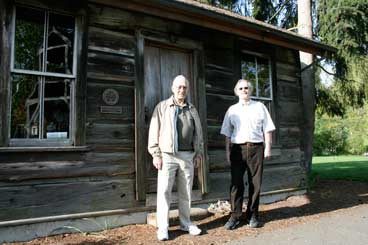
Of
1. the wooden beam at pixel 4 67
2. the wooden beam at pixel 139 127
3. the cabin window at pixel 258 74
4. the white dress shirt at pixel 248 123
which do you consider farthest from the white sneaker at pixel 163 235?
the cabin window at pixel 258 74

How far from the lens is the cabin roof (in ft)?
20.5

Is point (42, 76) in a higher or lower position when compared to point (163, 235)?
higher

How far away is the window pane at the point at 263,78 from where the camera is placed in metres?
8.95

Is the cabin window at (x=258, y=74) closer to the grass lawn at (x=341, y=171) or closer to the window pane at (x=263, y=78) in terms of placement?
the window pane at (x=263, y=78)

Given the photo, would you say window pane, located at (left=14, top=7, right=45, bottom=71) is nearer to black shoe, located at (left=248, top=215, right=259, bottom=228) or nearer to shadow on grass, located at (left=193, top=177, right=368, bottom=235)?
shadow on grass, located at (left=193, top=177, right=368, bottom=235)

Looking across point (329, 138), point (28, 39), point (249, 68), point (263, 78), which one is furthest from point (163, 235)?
point (329, 138)

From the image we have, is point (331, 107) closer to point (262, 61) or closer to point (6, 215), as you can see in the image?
point (262, 61)

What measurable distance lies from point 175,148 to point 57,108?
1.77 m

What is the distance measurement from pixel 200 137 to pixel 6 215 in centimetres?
267

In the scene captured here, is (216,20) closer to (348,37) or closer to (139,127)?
(139,127)

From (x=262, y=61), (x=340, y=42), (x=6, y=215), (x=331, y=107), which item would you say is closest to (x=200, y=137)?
(x=6, y=215)

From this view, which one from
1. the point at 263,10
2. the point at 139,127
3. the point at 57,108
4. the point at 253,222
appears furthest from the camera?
the point at 263,10

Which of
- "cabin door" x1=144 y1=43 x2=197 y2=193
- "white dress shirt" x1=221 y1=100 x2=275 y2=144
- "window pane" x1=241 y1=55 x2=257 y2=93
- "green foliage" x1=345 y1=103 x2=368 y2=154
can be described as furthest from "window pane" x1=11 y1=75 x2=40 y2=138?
"green foliage" x1=345 y1=103 x2=368 y2=154

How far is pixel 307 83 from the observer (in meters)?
11.9
